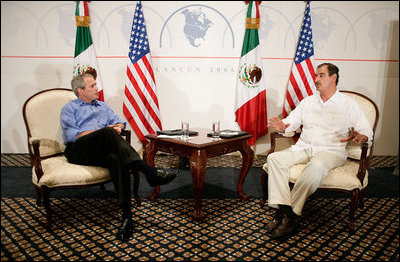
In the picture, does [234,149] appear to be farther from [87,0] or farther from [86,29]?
[87,0]

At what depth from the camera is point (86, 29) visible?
139 inches

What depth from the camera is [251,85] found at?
3.76 m

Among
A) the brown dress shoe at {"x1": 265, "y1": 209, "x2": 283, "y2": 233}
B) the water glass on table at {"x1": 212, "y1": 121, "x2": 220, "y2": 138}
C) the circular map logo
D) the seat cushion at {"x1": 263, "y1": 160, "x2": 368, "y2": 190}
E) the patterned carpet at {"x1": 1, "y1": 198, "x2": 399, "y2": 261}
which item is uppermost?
the circular map logo

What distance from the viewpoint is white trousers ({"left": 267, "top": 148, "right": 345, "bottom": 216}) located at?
1.97 m

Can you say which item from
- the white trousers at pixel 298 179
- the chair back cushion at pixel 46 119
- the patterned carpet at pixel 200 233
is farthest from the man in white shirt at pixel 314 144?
the chair back cushion at pixel 46 119

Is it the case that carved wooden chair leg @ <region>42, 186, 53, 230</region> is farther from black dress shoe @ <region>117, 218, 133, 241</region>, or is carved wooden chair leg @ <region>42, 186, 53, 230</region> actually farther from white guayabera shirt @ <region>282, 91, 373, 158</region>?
white guayabera shirt @ <region>282, 91, 373, 158</region>

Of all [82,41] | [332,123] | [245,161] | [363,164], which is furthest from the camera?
[82,41]

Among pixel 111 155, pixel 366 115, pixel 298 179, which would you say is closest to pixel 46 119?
pixel 111 155

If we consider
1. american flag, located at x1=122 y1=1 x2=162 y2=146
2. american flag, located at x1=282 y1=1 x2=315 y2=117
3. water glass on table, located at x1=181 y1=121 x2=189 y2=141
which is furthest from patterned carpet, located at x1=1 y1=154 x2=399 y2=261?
american flag, located at x1=282 y1=1 x2=315 y2=117

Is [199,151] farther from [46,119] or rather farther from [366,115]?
[366,115]

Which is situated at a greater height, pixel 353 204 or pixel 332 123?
pixel 332 123

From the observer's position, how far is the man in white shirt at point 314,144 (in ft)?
6.53

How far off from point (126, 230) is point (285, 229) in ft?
3.49

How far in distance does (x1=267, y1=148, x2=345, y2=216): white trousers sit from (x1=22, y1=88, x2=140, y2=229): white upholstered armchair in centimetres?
109
